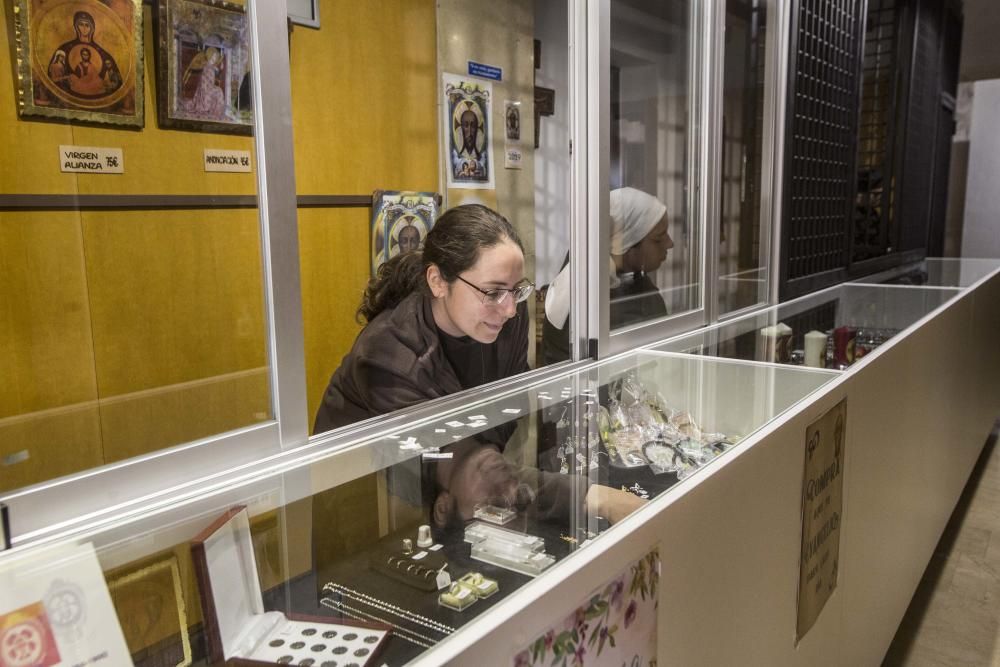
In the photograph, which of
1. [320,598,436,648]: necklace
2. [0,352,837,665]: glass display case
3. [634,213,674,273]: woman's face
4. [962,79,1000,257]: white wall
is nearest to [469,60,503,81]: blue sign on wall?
[634,213,674,273]: woman's face

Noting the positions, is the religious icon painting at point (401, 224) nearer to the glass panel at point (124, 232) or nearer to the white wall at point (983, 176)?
the glass panel at point (124, 232)

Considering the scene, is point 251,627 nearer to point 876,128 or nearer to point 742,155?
point 742,155

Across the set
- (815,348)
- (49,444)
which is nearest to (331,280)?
(49,444)

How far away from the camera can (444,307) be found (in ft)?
5.60

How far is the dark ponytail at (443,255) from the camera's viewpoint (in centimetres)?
168

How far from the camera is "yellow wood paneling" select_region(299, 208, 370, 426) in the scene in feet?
5.34

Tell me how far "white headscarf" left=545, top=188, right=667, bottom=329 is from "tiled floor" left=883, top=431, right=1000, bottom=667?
168cm

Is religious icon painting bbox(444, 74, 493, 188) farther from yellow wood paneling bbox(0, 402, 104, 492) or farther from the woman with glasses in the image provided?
yellow wood paneling bbox(0, 402, 104, 492)

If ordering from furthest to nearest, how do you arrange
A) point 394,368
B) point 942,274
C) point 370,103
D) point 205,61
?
point 942,274, point 370,103, point 394,368, point 205,61

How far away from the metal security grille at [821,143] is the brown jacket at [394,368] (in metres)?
1.90

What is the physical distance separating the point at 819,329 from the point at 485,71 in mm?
1416

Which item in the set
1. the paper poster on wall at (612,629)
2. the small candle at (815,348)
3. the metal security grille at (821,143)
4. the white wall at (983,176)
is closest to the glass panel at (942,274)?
the metal security grille at (821,143)

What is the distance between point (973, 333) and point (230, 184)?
3527 mm

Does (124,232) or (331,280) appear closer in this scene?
(124,232)
